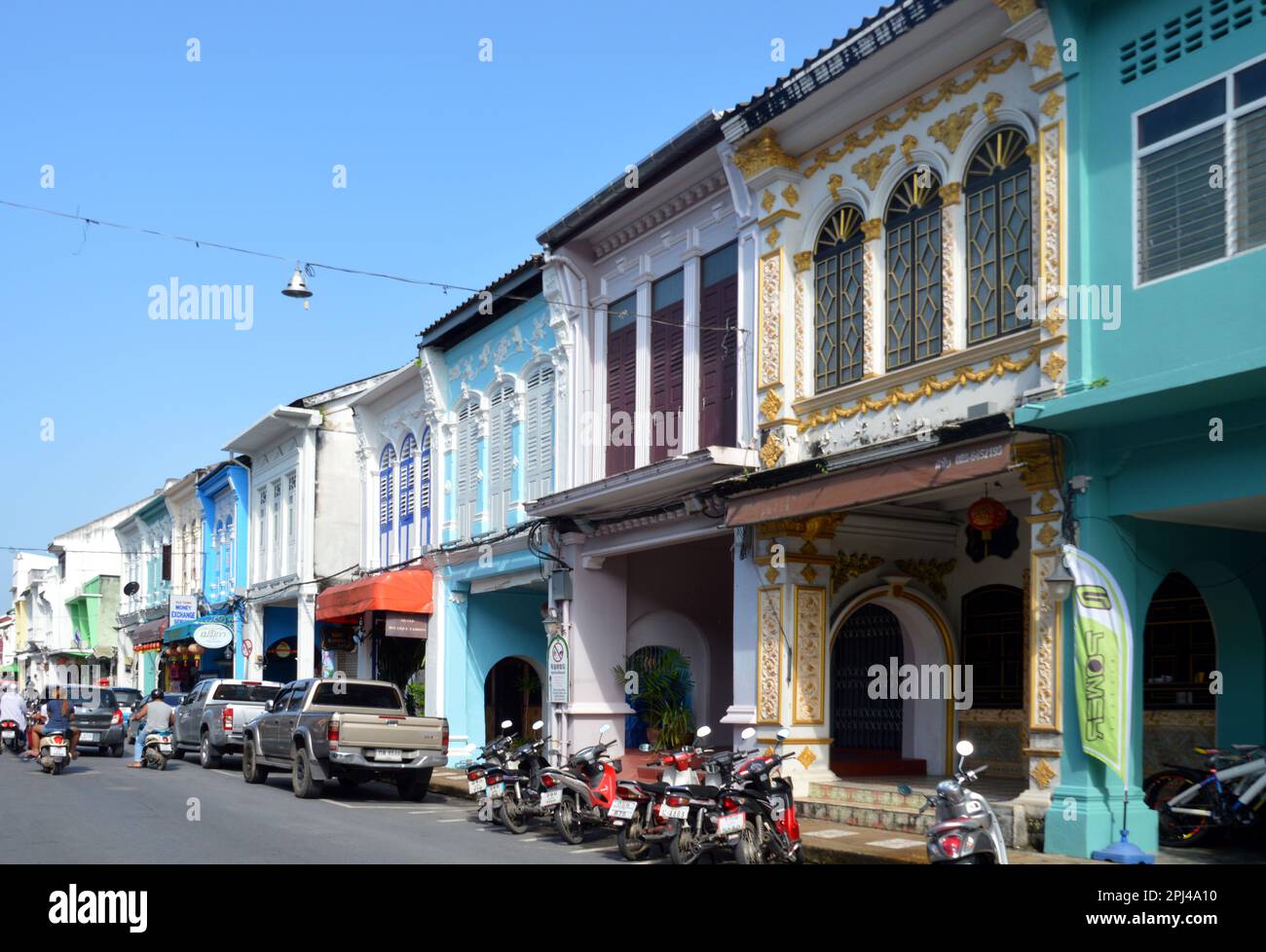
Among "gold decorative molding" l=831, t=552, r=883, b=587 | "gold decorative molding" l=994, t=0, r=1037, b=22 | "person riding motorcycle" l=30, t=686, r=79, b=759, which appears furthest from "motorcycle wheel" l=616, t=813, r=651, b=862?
"person riding motorcycle" l=30, t=686, r=79, b=759

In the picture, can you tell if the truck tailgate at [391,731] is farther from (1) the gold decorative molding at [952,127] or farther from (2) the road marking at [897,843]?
(1) the gold decorative molding at [952,127]

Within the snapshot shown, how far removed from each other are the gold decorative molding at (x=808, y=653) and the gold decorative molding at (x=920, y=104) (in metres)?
4.90

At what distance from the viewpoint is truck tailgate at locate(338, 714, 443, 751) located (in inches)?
701

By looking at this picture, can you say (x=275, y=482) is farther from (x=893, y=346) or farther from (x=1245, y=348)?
(x=1245, y=348)

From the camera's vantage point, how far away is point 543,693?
83.0ft

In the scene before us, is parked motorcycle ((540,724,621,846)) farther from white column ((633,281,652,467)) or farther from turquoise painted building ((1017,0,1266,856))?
white column ((633,281,652,467))

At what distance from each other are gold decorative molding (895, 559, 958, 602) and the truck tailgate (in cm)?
676

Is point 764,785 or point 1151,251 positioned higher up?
point 1151,251

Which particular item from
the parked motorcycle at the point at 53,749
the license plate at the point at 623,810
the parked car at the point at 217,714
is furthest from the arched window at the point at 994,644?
the parked motorcycle at the point at 53,749

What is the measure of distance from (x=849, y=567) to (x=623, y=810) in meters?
4.75

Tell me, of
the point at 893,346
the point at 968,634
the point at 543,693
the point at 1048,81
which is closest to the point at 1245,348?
the point at 1048,81

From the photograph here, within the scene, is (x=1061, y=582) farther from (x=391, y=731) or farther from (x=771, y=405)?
(x=391, y=731)
